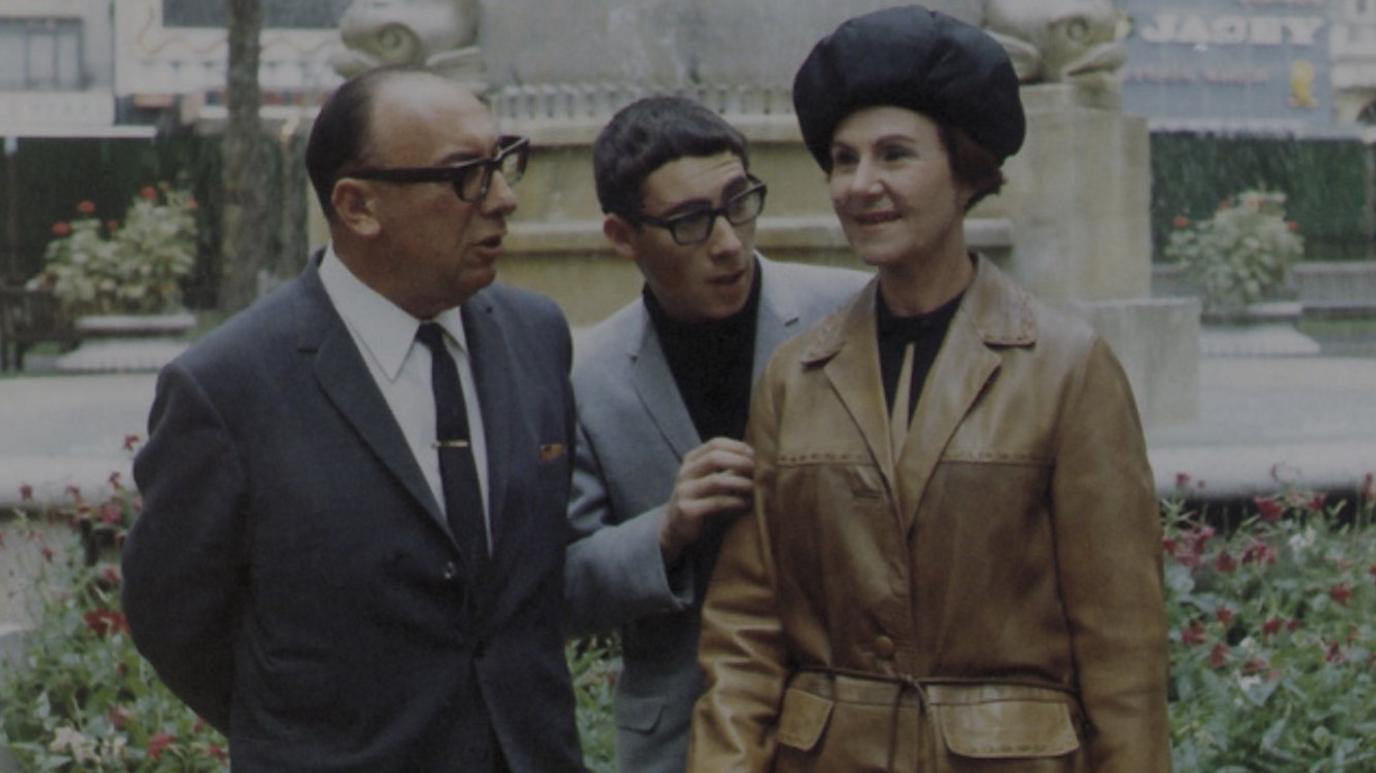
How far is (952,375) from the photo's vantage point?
3029 mm

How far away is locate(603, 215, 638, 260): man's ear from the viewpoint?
11.4 ft

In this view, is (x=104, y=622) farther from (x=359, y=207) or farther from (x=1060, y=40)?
(x=1060, y=40)

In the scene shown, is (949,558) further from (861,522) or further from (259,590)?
(259,590)

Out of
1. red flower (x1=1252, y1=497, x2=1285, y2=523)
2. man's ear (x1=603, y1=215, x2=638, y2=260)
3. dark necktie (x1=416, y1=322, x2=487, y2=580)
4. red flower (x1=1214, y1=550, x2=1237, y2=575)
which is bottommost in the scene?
red flower (x1=1214, y1=550, x2=1237, y2=575)

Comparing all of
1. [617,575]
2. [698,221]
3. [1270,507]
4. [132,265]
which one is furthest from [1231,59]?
[617,575]

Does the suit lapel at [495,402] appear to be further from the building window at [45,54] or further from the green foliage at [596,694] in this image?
the building window at [45,54]

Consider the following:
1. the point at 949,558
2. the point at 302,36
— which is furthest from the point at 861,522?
the point at 302,36

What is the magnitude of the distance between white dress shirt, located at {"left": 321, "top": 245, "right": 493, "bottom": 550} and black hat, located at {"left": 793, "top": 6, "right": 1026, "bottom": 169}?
636 mm

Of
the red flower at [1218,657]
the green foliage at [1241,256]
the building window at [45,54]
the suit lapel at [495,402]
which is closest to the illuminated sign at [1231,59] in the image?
the building window at [45,54]

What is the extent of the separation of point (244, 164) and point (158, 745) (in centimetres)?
1510

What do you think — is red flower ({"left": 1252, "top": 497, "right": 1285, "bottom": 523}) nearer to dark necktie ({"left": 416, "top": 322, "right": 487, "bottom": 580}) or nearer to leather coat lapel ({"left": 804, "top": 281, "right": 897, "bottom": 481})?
leather coat lapel ({"left": 804, "top": 281, "right": 897, "bottom": 481})

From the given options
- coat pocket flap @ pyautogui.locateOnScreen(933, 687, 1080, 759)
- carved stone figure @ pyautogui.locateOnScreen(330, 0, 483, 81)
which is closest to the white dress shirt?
coat pocket flap @ pyautogui.locateOnScreen(933, 687, 1080, 759)

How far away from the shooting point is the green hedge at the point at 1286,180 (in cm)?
2880

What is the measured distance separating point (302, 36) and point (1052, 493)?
119 feet
